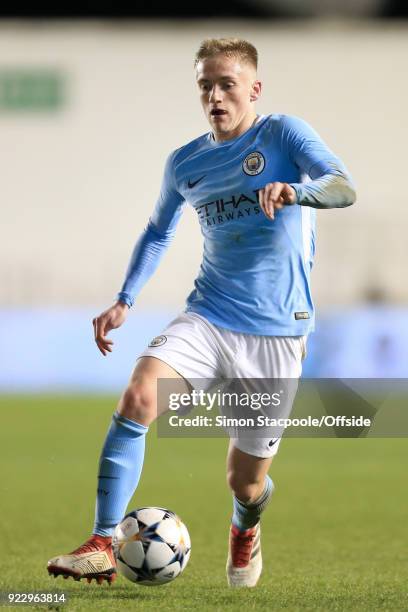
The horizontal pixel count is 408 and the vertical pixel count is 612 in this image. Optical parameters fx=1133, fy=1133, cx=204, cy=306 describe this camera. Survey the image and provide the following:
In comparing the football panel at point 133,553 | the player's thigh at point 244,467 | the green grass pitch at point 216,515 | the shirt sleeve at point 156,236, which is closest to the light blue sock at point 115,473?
the football panel at point 133,553

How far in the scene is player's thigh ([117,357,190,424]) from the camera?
3887 millimetres

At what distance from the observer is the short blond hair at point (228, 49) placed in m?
4.16

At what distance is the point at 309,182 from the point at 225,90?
2.14 feet

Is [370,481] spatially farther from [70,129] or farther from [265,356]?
[70,129]

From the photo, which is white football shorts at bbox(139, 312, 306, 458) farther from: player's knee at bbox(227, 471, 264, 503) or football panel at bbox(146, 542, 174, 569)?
football panel at bbox(146, 542, 174, 569)

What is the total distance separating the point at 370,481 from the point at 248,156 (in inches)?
189

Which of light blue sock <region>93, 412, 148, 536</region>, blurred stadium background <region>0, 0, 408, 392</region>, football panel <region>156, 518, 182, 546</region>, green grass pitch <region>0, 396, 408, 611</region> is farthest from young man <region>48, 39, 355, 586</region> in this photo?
blurred stadium background <region>0, 0, 408, 392</region>

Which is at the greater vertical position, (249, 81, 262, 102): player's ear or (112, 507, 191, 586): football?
(249, 81, 262, 102): player's ear

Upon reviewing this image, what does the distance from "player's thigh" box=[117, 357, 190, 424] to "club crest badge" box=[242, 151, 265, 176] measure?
2.54 feet

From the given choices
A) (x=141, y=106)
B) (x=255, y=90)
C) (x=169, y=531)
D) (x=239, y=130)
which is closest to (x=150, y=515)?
(x=169, y=531)

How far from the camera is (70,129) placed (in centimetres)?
1914

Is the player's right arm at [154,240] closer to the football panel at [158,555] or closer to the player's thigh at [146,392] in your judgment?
the player's thigh at [146,392]

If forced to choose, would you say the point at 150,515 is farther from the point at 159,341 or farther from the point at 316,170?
the point at 316,170

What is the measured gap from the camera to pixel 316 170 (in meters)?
3.90
